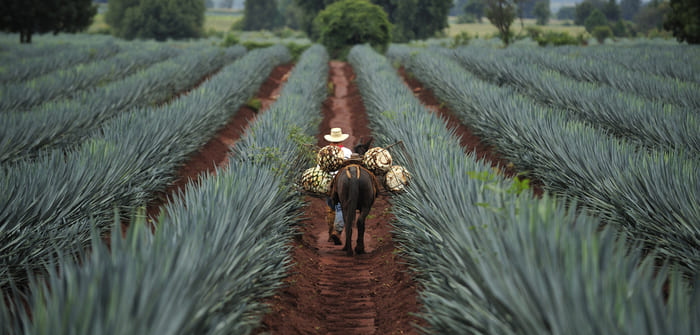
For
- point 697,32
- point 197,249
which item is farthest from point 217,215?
point 697,32

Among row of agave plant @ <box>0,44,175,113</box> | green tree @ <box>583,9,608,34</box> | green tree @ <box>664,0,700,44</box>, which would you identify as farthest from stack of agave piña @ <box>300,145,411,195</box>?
green tree @ <box>583,9,608,34</box>

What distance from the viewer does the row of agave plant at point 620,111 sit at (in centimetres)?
670

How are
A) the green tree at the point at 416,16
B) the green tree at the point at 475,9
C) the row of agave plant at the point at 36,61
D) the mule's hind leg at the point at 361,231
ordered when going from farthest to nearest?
the green tree at the point at 475,9 → the green tree at the point at 416,16 → the row of agave plant at the point at 36,61 → the mule's hind leg at the point at 361,231

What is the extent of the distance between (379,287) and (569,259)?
2.74 metres

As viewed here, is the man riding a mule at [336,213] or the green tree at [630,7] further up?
the green tree at [630,7]

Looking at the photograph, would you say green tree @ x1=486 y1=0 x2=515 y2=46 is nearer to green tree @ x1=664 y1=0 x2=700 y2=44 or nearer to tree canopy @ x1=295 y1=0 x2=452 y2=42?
green tree @ x1=664 y1=0 x2=700 y2=44

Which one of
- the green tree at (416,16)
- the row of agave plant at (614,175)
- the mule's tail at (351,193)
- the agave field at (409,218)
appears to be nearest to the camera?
the agave field at (409,218)

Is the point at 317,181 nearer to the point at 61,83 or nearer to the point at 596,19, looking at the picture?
the point at 61,83

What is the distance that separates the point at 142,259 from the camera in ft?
8.50

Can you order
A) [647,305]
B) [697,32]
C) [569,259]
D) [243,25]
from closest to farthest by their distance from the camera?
[647,305] → [569,259] → [697,32] → [243,25]

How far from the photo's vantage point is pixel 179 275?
2582mm

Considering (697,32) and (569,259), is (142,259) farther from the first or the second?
(697,32)

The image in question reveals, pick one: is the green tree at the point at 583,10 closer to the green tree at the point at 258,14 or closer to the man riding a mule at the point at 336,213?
the green tree at the point at 258,14

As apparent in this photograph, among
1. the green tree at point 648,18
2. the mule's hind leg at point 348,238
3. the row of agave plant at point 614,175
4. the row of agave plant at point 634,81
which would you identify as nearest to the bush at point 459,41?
the row of agave plant at point 634,81
